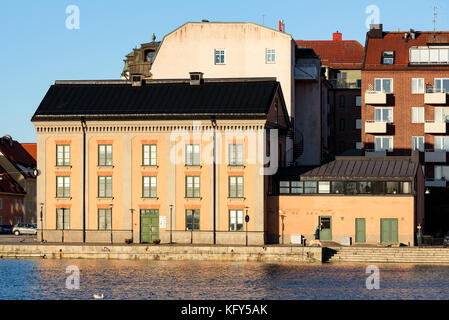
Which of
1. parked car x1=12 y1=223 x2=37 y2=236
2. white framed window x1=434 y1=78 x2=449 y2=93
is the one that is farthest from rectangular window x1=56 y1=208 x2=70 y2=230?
white framed window x1=434 y1=78 x2=449 y2=93

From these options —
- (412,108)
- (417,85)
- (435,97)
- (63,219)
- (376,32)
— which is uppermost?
(376,32)

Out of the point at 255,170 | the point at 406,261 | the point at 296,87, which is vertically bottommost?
the point at 406,261

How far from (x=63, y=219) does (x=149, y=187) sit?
7.93 meters

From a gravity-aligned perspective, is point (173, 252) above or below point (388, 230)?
below

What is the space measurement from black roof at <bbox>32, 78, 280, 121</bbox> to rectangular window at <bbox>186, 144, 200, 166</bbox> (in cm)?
260

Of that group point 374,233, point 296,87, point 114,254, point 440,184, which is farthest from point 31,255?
point 440,184

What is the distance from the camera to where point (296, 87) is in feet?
361

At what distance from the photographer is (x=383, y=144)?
10931 centimetres

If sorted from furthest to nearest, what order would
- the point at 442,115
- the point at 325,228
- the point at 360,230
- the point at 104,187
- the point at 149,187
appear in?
the point at 442,115 → the point at 104,187 → the point at 149,187 → the point at 325,228 → the point at 360,230

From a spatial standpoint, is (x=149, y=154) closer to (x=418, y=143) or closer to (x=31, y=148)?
(x=418, y=143)

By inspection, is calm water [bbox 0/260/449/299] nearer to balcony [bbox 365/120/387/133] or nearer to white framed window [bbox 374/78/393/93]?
balcony [bbox 365/120/387/133]

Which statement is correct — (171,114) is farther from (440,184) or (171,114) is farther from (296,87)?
(440,184)

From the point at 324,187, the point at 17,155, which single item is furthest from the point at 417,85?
the point at 17,155
